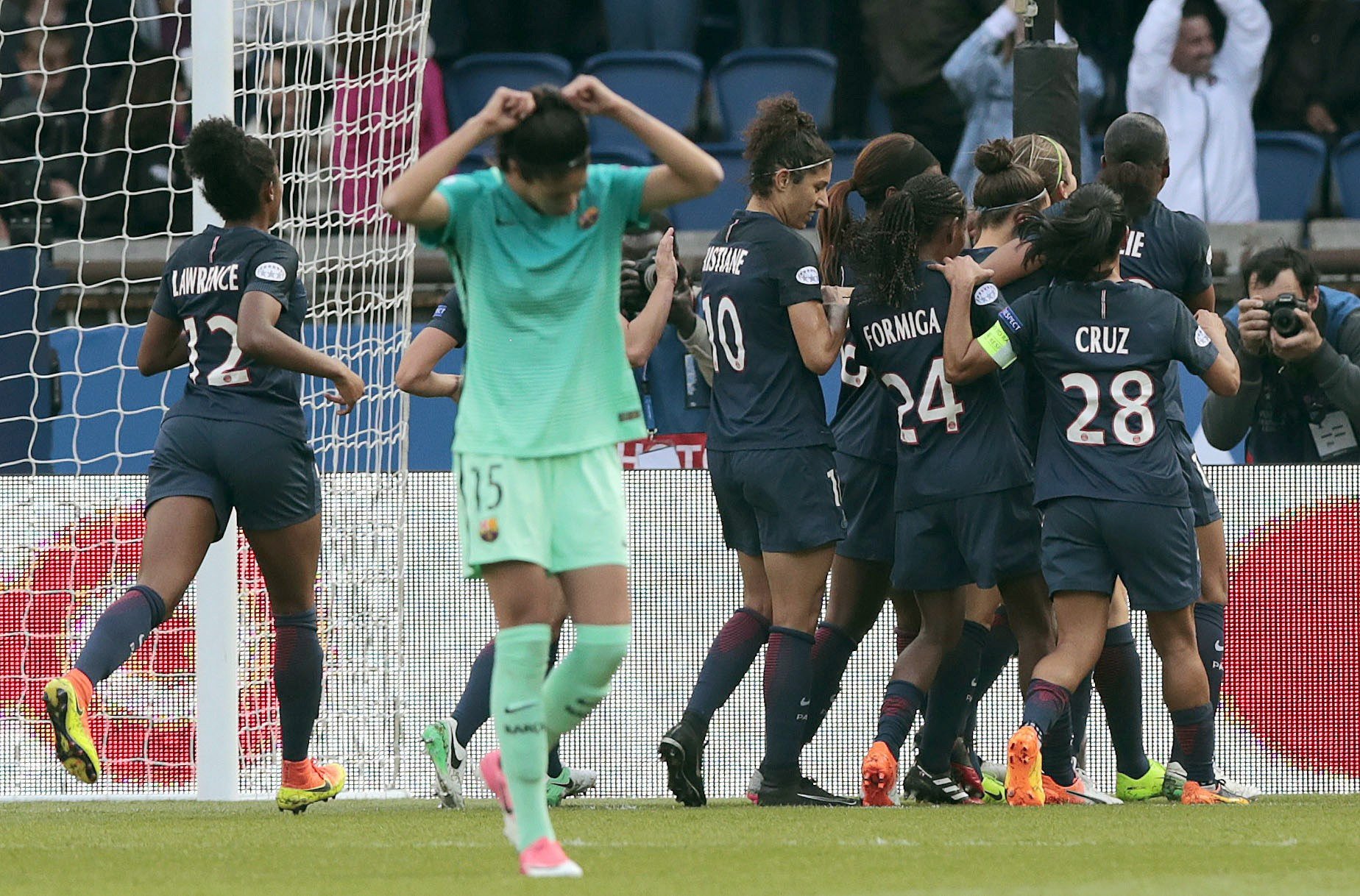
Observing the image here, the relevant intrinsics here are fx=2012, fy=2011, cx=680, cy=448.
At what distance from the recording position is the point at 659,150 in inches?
170

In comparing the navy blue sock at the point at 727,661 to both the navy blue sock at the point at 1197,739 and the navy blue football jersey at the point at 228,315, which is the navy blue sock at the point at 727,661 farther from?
the navy blue football jersey at the point at 228,315

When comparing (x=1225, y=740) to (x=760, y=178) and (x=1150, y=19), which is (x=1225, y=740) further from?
(x=1150, y=19)

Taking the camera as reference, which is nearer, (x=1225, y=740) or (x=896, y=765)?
(x=896, y=765)

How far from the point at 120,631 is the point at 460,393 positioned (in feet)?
4.01

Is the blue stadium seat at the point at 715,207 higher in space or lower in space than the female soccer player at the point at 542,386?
higher

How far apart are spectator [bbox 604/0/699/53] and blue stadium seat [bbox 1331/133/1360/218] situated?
3995mm

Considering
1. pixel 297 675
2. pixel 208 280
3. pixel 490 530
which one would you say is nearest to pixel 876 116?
pixel 208 280

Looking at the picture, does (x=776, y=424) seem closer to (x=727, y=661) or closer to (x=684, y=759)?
(x=727, y=661)

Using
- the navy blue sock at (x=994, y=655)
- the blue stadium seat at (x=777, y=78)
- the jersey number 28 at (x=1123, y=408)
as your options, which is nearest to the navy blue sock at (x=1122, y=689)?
the navy blue sock at (x=994, y=655)

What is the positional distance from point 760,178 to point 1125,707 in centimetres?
197

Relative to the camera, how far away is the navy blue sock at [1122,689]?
614cm

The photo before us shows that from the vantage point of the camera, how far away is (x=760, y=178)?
6.03 metres

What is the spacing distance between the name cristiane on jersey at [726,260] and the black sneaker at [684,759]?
136cm

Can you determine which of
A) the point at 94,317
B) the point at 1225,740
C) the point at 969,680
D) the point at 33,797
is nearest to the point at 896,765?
the point at 969,680
